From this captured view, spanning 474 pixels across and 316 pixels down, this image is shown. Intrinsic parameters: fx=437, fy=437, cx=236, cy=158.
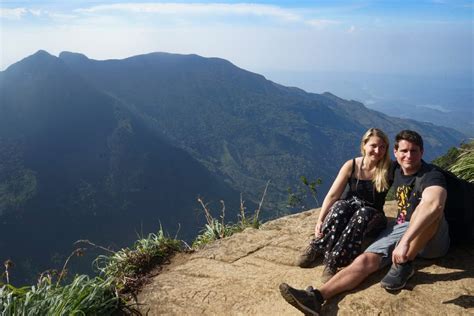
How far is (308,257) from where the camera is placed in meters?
4.88

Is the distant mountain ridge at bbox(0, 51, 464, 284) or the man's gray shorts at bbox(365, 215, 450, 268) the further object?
the distant mountain ridge at bbox(0, 51, 464, 284)

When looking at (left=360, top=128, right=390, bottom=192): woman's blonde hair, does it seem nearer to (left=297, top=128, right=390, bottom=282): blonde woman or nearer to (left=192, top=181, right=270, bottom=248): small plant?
(left=297, top=128, right=390, bottom=282): blonde woman

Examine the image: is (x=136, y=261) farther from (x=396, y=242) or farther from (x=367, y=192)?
(x=396, y=242)

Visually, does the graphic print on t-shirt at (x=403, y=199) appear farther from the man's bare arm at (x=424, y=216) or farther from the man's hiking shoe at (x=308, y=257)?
the man's hiking shoe at (x=308, y=257)

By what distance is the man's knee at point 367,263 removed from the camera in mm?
4141

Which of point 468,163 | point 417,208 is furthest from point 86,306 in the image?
point 468,163

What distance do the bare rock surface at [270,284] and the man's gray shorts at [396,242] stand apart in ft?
0.45

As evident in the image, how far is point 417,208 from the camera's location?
405 centimetres

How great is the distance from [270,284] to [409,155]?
75.9 inches

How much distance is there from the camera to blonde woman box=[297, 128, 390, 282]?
14.6ft

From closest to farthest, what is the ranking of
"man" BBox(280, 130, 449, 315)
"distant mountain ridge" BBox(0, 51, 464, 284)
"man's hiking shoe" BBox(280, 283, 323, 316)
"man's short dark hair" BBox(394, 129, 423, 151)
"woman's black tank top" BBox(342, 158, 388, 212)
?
"man's hiking shoe" BBox(280, 283, 323, 316), "man" BBox(280, 130, 449, 315), "man's short dark hair" BBox(394, 129, 423, 151), "woman's black tank top" BBox(342, 158, 388, 212), "distant mountain ridge" BBox(0, 51, 464, 284)

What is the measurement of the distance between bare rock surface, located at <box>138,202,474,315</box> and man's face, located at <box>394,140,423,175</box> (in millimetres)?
1018

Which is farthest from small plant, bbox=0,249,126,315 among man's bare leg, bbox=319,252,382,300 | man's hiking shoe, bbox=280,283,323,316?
man's bare leg, bbox=319,252,382,300

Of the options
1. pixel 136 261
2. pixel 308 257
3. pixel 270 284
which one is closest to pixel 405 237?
pixel 308 257
